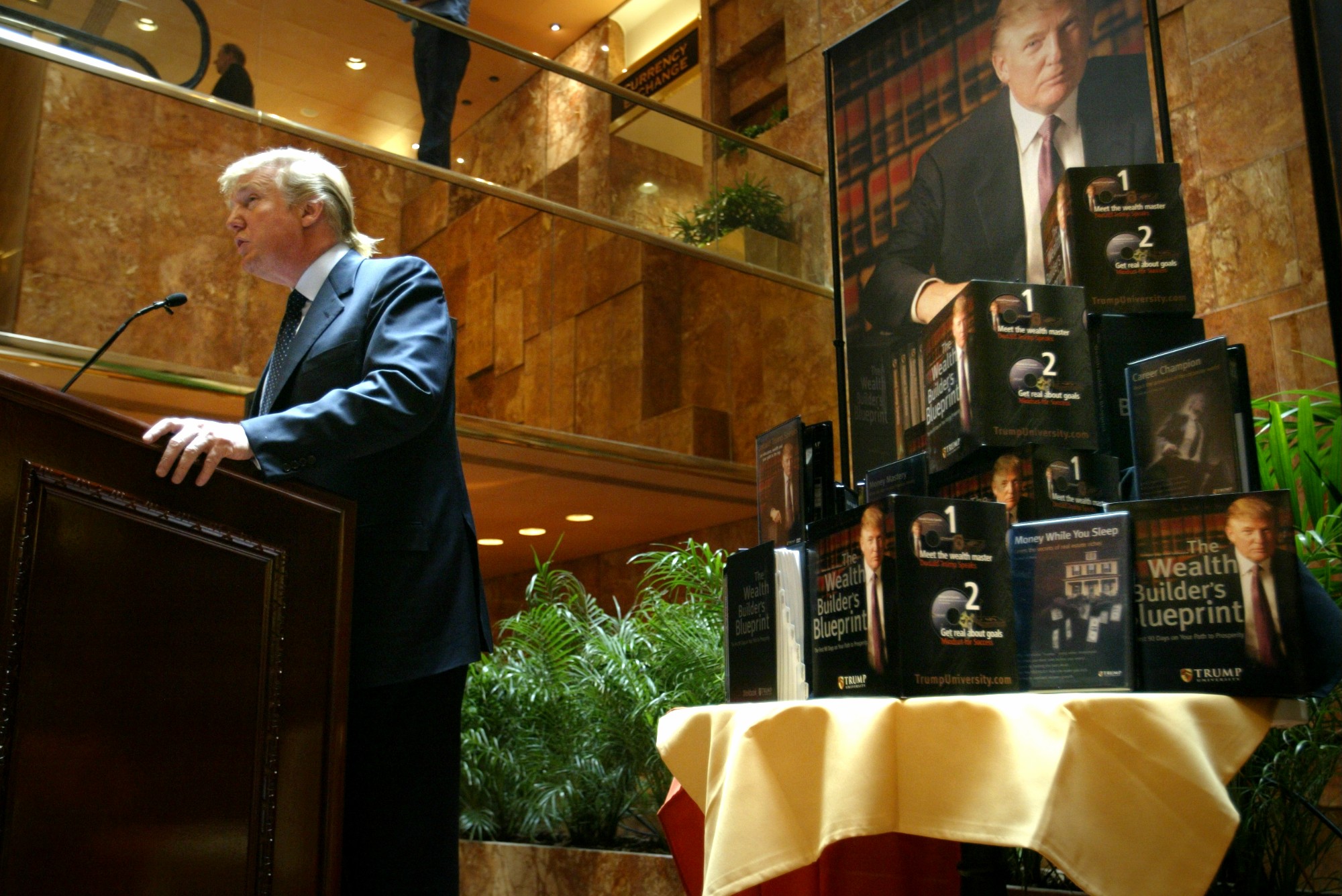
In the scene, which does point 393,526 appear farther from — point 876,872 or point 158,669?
point 876,872

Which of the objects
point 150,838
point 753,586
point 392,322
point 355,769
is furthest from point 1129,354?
point 150,838

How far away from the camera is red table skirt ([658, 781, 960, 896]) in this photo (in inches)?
67.2

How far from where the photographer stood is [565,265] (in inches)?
259

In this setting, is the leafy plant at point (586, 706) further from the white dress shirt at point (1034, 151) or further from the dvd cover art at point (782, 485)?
the white dress shirt at point (1034, 151)

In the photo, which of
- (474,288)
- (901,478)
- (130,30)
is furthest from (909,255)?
(130,30)

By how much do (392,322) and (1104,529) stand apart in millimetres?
1020

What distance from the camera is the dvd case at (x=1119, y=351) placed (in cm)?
179

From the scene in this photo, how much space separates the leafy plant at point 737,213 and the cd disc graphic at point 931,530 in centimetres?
576

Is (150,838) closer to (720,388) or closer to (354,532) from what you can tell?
(354,532)

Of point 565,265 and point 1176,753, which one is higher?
point 565,265

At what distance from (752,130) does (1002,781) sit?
795cm

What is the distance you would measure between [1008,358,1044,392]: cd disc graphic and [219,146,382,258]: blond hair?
1.05 m

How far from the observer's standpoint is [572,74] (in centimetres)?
638

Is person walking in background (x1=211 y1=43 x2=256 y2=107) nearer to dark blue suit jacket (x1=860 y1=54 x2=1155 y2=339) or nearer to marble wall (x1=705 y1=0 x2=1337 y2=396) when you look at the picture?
dark blue suit jacket (x1=860 y1=54 x2=1155 y2=339)
